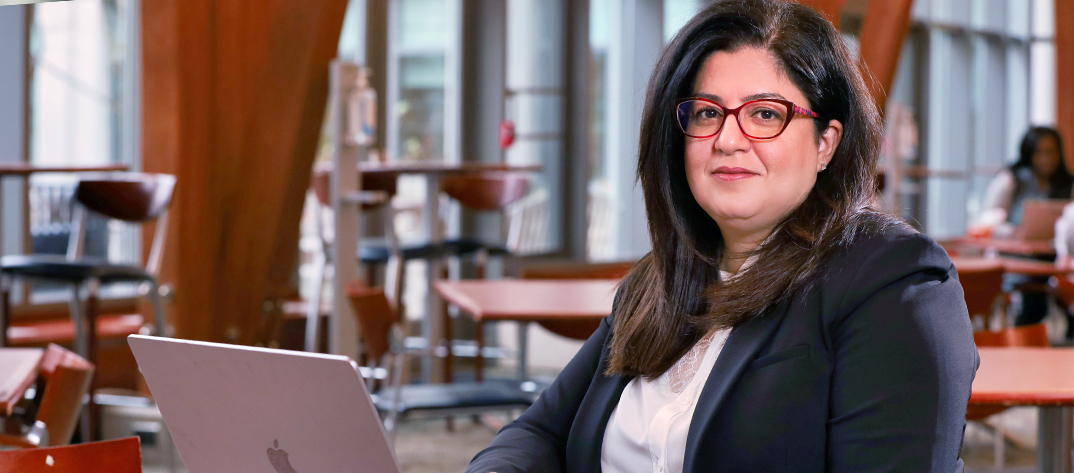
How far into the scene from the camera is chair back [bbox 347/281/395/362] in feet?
10.8

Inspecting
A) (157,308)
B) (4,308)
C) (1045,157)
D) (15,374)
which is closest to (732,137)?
(15,374)

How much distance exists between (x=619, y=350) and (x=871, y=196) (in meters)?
0.40

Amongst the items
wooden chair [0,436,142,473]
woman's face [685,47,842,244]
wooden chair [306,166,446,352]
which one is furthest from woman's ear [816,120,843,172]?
wooden chair [306,166,446,352]

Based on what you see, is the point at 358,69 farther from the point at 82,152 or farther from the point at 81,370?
the point at 81,370

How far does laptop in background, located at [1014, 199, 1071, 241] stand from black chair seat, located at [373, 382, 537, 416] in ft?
14.9

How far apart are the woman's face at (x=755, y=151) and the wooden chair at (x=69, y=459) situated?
85 centimetres

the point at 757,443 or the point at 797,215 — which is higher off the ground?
the point at 797,215

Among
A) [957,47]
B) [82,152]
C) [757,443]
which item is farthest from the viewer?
[957,47]

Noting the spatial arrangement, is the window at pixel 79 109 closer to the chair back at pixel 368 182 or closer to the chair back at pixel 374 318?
the chair back at pixel 368 182

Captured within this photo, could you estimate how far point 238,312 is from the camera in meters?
4.32

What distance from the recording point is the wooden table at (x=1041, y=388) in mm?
1898

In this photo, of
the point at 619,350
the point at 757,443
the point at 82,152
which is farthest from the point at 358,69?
the point at 757,443

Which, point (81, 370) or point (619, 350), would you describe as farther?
point (81, 370)

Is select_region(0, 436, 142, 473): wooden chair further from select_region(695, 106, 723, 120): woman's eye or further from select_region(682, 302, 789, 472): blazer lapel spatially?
select_region(695, 106, 723, 120): woman's eye
